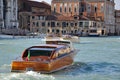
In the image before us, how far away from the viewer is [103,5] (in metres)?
134

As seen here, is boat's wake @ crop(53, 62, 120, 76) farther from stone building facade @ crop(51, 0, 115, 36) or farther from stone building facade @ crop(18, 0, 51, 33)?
stone building facade @ crop(51, 0, 115, 36)

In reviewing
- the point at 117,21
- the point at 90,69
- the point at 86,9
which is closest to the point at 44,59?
the point at 90,69

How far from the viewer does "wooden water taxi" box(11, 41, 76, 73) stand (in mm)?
21500

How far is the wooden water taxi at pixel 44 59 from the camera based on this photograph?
70.5 feet

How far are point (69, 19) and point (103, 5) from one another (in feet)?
61.9

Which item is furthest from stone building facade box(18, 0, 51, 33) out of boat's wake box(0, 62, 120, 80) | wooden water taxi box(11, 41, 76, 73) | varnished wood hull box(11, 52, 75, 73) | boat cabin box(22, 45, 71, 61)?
varnished wood hull box(11, 52, 75, 73)

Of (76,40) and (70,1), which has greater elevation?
(70,1)

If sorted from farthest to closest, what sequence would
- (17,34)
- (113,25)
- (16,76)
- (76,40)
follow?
(113,25) → (17,34) → (76,40) → (16,76)

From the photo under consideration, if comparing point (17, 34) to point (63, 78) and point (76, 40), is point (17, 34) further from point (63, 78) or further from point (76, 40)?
point (63, 78)

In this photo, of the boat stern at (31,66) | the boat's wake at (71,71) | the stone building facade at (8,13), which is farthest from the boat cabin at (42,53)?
the stone building facade at (8,13)

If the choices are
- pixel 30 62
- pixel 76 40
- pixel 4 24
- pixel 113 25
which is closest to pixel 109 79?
pixel 30 62

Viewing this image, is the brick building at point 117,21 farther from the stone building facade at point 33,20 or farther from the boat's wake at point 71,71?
the boat's wake at point 71,71

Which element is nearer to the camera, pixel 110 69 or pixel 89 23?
pixel 110 69

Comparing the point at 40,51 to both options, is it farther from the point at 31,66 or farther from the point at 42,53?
the point at 31,66
